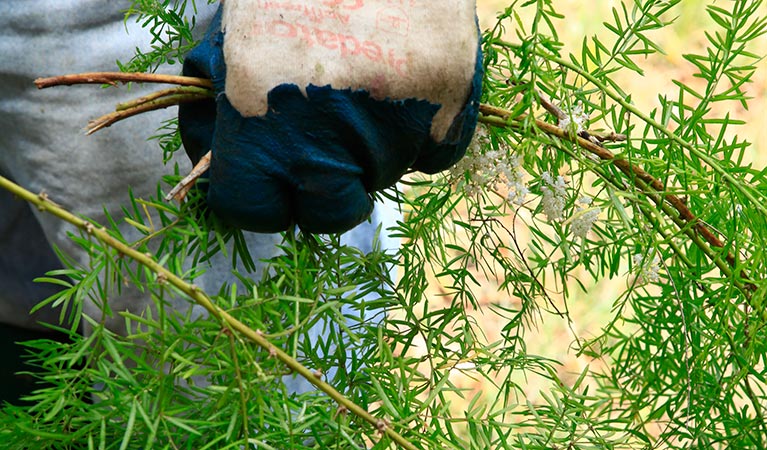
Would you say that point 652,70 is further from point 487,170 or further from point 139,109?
point 139,109

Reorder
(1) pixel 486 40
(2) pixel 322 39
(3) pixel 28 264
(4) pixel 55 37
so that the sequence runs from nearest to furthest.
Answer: (2) pixel 322 39 < (1) pixel 486 40 < (4) pixel 55 37 < (3) pixel 28 264

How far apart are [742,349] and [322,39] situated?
16.4 inches

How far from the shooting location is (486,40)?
0.61 metres

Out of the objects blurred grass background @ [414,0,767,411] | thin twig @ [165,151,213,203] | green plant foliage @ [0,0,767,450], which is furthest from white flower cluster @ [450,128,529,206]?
blurred grass background @ [414,0,767,411]

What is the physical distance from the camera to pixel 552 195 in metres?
0.57

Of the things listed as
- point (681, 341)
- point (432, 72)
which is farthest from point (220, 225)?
point (681, 341)

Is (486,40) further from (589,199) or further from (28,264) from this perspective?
(28,264)

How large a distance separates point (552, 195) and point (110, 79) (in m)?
0.30

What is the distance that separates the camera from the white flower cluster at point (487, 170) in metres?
0.58

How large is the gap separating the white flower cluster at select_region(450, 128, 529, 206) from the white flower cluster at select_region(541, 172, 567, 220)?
14mm

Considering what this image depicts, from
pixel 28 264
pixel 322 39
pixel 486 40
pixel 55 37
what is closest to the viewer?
pixel 322 39

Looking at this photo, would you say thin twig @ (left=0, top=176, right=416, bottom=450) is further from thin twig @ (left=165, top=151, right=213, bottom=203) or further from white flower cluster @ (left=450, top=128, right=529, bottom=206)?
white flower cluster @ (left=450, top=128, right=529, bottom=206)

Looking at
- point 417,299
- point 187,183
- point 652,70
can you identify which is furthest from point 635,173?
point 652,70

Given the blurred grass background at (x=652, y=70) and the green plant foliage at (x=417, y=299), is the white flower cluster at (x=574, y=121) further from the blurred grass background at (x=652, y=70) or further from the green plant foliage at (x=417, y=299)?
the blurred grass background at (x=652, y=70)
